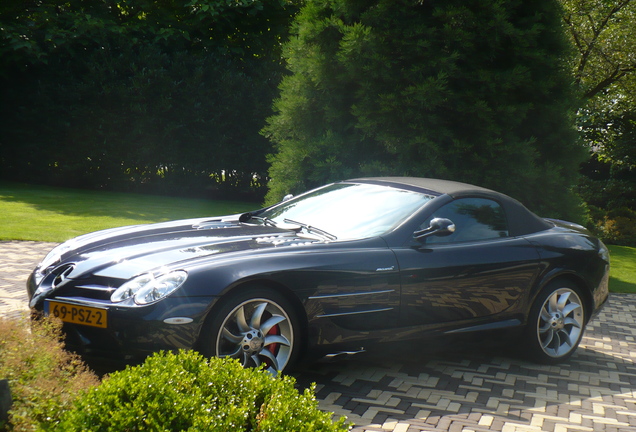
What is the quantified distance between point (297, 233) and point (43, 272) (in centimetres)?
190

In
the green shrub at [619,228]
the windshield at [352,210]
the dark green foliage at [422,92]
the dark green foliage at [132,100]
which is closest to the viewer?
the windshield at [352,210]

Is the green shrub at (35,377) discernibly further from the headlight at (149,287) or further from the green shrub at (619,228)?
the green shrub at (619,228)

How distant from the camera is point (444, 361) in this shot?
19.7 feet

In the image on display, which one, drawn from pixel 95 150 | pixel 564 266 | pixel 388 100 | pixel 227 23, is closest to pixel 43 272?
pixel 564 266

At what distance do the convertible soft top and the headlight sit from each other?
2374 millimetres

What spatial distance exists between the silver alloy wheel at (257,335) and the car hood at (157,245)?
45 cm

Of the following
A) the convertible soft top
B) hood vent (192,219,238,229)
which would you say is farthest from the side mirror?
hood vent (192,219,238,229)

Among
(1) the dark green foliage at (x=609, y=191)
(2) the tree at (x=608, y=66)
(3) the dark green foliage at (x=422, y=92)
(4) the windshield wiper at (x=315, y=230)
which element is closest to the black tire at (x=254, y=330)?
(4) the windshield wiper at (x=315, y=230)

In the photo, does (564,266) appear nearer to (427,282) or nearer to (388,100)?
(427,282)

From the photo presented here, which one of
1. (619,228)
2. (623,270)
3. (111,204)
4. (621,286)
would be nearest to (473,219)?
(621,286)

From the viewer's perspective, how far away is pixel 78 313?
4.49 metres

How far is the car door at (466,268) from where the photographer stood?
5336mm

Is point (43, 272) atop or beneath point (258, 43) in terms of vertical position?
beneath

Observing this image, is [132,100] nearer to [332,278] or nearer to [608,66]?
[608,66]
